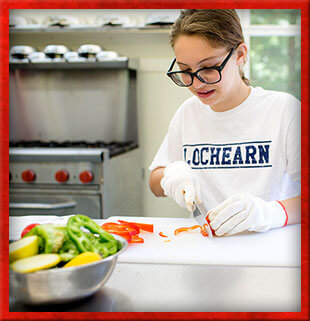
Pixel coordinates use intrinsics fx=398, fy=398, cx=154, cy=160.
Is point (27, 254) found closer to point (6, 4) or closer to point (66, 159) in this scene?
point (6, 4)

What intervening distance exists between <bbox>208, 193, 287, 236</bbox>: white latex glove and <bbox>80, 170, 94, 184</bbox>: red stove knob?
3.82ft

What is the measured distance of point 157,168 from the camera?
1594mm

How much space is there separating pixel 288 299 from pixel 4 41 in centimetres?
71

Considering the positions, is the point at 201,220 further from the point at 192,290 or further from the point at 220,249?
the point at 192,290

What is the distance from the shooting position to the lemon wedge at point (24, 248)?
2.20 ft

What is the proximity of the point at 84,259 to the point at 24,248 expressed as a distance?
10cm

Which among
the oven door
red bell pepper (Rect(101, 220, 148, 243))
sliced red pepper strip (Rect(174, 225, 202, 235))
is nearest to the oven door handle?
the oven door

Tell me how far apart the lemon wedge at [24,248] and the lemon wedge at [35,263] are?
12 millimetres

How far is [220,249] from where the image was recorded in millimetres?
999

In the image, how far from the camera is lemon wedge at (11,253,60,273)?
2.08 feet

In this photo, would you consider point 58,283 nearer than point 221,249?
Yes

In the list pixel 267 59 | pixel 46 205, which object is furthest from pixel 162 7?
pixel 267 59

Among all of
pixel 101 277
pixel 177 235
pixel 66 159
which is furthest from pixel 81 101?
pixel 101 277

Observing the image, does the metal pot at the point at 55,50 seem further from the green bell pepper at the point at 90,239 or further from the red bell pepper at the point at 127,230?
the green bell pepper at the point at 90,239
